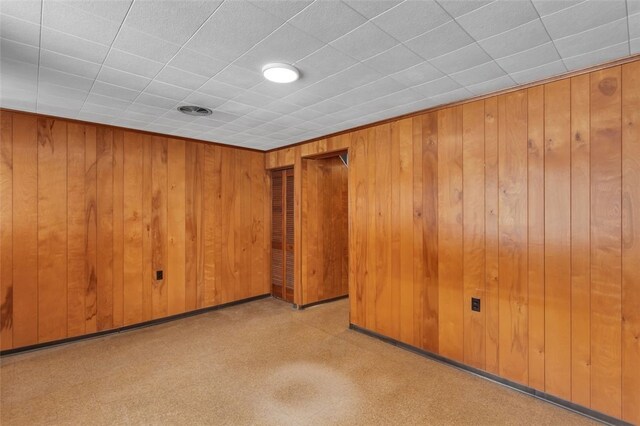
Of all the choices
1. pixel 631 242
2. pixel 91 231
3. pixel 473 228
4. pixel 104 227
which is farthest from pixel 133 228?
pixel 631 242

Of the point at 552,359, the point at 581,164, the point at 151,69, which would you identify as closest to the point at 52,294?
the point at 151,69

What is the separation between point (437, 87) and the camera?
2488 mm

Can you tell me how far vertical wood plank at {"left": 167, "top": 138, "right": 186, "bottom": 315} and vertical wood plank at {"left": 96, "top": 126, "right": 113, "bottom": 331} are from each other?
64cm

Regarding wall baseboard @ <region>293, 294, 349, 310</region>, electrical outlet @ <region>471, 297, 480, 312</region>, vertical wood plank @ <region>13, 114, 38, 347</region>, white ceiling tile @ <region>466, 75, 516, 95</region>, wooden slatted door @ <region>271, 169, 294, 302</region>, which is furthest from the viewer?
wooden slatted door @ <region>271, 169, 294, 302</region>

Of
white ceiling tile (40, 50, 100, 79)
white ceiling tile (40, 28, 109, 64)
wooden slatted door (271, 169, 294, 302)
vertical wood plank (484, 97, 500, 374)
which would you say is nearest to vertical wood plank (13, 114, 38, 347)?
white ceiling tile (40, 50, 100, 79)

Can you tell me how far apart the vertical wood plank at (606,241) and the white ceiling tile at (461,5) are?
128cm

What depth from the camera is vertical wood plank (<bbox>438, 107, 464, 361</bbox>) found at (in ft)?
9.17

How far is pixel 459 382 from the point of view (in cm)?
257

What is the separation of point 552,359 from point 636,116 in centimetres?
176

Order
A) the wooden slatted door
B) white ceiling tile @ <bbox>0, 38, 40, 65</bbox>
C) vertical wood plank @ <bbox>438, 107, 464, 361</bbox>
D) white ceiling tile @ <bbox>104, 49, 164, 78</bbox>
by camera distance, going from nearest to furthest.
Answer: white ceiling tile @ <bbox>0, 38, 40, 65</bbox>
white ceiling tile @ <bbox>104, 49, 164, 78</bbox>
vertical wood plank @ <bbox>438, 107, 464, 361</bbox>
the wooden slatted door

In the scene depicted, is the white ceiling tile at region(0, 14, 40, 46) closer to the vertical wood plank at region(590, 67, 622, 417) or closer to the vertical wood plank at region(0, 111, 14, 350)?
the vertical wood plank at region(0, 111, 14, 350)

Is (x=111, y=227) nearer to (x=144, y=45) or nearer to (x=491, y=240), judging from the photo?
(x=144, y=45)

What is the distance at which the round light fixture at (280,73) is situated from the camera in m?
2.11

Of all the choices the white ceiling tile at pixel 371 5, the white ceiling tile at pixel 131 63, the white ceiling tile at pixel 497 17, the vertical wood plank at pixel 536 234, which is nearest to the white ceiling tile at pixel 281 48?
the white ceiling tile at pixel 371 5
